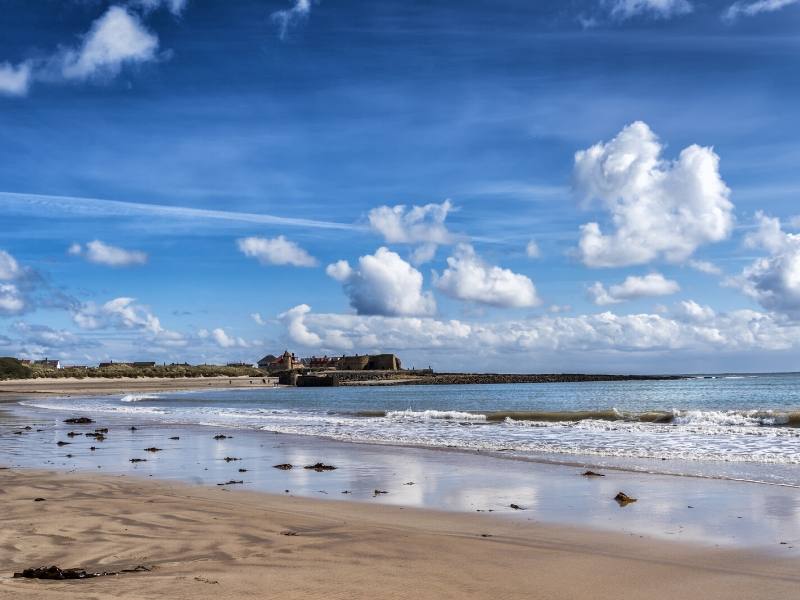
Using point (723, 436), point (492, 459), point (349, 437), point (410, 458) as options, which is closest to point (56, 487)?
point (410, 458)

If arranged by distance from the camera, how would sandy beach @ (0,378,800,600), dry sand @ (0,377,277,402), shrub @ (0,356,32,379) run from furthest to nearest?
shrub @ (0,356,32,379), dry sand @ (0,377,277,402), sandy beach @ (0,378,800,600)

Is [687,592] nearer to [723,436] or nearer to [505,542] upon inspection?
[505,542]

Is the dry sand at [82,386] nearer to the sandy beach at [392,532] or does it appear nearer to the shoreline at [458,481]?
the shoreline at [458,481]

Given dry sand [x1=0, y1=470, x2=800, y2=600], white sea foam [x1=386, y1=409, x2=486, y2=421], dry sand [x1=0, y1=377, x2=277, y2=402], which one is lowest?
dry sand [x1=0, y1=377, x2=277, y2=402]

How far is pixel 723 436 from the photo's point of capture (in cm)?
2242

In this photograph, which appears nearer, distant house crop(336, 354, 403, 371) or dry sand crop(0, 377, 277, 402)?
dry sand crop(0, 377, 277, 402)

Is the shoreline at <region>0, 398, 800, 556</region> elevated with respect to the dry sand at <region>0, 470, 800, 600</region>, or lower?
lower

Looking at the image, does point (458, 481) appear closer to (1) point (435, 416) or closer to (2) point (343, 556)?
(2) point (343, 556)

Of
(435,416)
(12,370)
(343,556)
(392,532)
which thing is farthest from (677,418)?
(12,370)

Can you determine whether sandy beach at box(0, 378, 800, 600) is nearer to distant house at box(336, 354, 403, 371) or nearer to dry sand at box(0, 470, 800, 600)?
dry sand at box(0, 470, 800, 600)

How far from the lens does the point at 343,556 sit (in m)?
7.34

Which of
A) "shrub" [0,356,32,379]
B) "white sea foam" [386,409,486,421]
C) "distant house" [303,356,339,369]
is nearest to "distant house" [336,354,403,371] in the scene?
"distant house" [303,356,339,369]

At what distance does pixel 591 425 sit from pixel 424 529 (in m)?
20.8

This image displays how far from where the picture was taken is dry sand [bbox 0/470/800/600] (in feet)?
19.9
